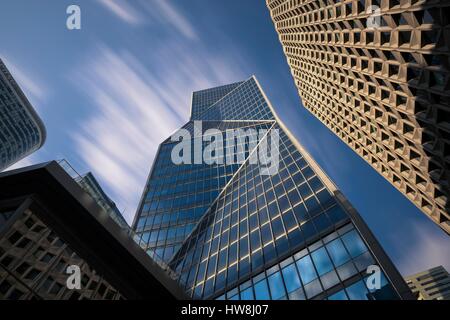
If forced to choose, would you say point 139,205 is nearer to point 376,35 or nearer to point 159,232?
point 159,232

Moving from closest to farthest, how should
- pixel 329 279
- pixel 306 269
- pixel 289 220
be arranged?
pixel 329 279
pixel 306 269
pixel 289 220

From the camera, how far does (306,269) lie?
24.9 m

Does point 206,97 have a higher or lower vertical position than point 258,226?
lower

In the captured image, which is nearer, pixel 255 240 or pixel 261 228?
pixel 255 240

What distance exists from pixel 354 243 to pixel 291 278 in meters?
5.86

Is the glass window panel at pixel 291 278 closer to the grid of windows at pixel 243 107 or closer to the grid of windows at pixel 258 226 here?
the grid of windows at pixel 258 226

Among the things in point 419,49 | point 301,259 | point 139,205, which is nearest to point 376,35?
point 419,49

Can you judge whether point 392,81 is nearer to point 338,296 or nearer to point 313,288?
point 338,296

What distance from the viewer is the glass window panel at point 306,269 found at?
2392 cm

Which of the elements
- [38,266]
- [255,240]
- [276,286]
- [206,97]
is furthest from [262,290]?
[206,97]

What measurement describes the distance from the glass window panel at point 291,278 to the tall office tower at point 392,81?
1539 centimetres

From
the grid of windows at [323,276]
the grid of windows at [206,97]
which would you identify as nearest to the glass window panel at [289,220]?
the grid of windows at [323,276]

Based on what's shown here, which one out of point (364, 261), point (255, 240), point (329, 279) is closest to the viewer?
point (364, 261)
